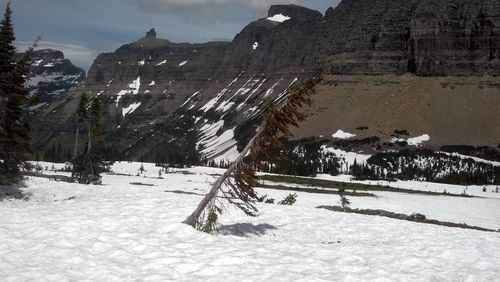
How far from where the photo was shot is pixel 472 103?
178 meters

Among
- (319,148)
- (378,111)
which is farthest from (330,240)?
(378,111)

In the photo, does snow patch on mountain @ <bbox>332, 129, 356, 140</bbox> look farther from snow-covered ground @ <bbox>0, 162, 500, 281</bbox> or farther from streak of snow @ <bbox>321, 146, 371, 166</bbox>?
snow-covered ground @ <bbox>0, 162, 500, 281</bbox>

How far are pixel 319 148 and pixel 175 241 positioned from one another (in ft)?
515

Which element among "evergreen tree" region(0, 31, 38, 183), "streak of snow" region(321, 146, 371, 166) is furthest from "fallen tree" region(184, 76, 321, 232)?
"streak of snow" region(321, 146, 371, 166)

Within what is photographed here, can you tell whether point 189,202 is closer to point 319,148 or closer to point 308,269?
point 308,269

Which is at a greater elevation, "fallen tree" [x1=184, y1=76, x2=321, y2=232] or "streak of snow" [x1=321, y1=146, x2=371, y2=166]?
"streak of snow" [x1=321, y1=146, x2=371, y2=166]

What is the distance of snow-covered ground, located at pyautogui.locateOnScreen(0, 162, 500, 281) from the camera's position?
41.1 feet

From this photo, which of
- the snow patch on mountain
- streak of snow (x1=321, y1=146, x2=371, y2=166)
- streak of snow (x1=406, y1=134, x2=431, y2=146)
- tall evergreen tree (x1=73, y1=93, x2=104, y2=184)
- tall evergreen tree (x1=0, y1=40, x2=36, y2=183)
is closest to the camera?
tall evergreen tree (x1=0, y1=40, x2=36, y2=183)

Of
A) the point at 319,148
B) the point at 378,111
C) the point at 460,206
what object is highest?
the point at 378,111

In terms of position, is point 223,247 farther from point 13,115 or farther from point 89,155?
point 89,155

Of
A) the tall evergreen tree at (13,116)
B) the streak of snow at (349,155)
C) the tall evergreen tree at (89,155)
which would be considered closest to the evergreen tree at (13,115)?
the tall evergreen tree at (13,116)

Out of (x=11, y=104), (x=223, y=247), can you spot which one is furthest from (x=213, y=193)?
(x=11, y=104)

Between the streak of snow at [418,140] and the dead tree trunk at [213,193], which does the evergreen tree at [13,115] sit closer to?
the dead tree trunk at [213,193]

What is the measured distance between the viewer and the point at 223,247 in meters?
14.9
